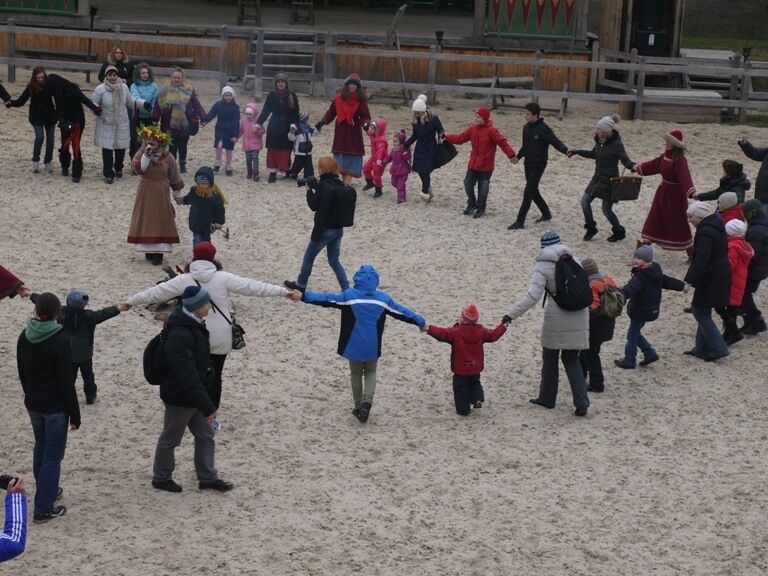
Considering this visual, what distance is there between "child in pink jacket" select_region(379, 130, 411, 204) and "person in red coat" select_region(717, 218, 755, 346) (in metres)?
5.15

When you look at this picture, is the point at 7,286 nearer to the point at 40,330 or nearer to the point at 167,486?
the point at 40,330

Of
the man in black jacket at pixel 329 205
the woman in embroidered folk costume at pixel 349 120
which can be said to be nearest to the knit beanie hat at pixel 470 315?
the man in black jacket at pixel 329 205

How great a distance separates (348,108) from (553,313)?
7.08m

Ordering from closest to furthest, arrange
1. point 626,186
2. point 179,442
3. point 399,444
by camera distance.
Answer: point 179,442
point 399,444
point 626,186

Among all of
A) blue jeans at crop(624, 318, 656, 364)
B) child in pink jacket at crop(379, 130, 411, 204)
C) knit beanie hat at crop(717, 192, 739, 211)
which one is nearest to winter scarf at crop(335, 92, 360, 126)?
child in pink jacket at crop(379, 130, 411, 204)

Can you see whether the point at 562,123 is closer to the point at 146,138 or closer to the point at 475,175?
the point at 475,175

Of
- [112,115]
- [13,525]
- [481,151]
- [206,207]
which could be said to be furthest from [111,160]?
[13,525]

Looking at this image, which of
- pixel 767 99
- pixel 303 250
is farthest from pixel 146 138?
pixel 767 99

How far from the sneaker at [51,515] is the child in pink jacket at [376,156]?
8984 millimetres

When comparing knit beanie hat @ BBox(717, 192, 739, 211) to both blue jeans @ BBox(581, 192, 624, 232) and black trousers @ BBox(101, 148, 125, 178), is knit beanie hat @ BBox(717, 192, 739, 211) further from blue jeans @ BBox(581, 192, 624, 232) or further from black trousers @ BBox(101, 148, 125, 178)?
black trousers @ BBox(101, 148, 125, 178)

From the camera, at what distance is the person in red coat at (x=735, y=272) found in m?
13.6

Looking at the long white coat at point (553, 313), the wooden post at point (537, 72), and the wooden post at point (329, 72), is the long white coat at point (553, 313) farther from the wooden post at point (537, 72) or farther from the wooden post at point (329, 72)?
the wooden post at point (329, 72)

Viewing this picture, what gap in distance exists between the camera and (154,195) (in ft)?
49.0

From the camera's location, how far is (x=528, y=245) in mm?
16703
